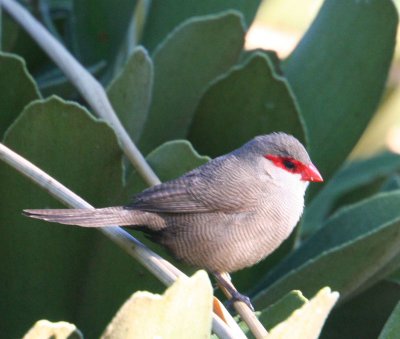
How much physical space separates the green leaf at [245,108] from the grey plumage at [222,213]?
0.19 feet

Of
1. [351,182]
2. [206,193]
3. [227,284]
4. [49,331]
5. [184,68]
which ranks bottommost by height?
[351,182]

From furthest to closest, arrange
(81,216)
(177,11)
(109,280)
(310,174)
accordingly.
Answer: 1. (177,11)
2. (310,174)
3. (109,280)
4. (81,216)

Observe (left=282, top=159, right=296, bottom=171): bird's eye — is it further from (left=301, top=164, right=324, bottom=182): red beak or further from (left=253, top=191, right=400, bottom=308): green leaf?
(left=253, top=191, right=400, bottom=308): green leaf

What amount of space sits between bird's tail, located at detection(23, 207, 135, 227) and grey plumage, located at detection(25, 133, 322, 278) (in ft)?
0.41

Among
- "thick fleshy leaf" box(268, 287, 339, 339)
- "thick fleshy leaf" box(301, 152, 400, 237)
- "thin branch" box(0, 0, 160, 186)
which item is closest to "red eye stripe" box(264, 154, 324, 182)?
"thin branch" box(0, 0, 160, 186)

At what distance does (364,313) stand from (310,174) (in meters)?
0.34

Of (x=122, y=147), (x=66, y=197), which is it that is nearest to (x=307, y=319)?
(x=66, y=197)

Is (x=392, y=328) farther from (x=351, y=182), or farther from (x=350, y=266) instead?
(x=351, y=182)

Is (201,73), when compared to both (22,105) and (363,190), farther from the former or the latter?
(363,190)

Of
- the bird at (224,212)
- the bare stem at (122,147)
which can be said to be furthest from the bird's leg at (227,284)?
the bare stem at (122,147)

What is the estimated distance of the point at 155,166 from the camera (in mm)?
2162

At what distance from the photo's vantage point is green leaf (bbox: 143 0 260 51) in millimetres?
2748

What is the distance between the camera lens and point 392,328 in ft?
5.72

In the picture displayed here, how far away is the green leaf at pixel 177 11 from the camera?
2.75 m
